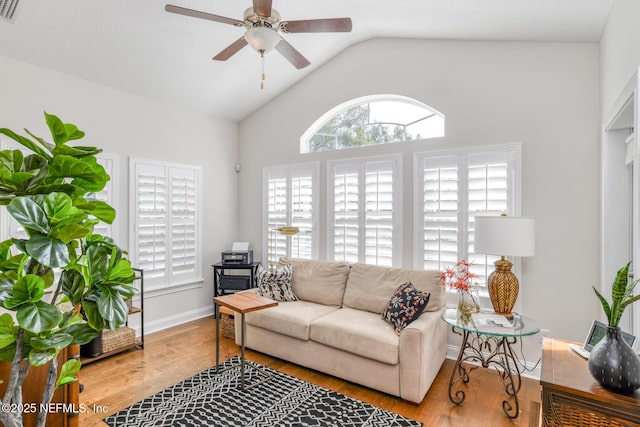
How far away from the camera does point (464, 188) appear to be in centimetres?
333

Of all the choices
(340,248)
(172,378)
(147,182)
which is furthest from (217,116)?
(172,378)

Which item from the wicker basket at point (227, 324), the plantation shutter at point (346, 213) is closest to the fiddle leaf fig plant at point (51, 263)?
the wicker basket at point (227, 324)

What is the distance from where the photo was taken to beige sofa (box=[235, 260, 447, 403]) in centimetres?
263

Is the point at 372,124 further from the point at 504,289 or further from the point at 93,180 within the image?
the point at 93,180

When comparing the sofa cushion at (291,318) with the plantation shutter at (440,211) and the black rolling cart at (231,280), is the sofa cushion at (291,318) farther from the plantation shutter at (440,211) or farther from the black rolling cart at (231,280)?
the plantation shutter at (440,211)

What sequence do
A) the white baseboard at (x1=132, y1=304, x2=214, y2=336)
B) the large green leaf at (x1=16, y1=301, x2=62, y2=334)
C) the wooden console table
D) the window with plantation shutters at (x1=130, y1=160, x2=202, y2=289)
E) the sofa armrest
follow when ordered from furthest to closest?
the white baseboard at (x1=132, y1=304, x2=214, y2=336) → the window with plantation shutters at (x1=130, y1=160, x2=202, y2=289) → the sofa armrest → the wooden console table → the large green leaf at (x1=16, y1=301, x2=62, y2=334)

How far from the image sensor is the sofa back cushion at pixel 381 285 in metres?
3.15

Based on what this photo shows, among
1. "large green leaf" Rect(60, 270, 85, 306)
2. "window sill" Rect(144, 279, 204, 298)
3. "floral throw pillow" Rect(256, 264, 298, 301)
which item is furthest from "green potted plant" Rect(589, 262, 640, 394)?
"window sill" Rect(144, 279, 204, 298)

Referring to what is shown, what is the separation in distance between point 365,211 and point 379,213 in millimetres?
187

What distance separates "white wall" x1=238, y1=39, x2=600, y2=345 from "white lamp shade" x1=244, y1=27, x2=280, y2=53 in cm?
187

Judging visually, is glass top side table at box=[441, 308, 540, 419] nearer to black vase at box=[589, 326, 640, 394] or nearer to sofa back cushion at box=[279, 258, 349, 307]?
black vase at box=[589, 326, 640, 394]

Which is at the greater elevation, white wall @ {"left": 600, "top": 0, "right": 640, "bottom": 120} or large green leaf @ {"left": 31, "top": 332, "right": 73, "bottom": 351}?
white wall @ {"left": 600, "top": 0, "right": 640, "bottom": 120}

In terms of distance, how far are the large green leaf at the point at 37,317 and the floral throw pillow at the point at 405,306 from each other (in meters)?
2.43

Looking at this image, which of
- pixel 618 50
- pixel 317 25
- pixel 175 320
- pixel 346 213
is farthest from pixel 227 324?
pixel 618 50
